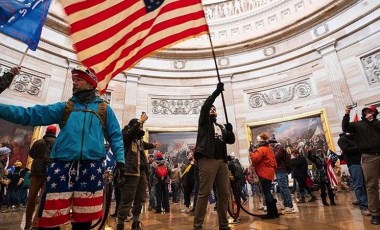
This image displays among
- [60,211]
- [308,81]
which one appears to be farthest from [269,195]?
[308,81]

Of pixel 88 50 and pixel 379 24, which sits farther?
pixel 379 24

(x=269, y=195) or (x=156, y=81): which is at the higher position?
(x=156, y=81)

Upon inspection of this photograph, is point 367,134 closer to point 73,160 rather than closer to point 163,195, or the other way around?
point 73,160

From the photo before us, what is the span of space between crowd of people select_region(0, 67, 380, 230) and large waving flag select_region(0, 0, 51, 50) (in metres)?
1.17

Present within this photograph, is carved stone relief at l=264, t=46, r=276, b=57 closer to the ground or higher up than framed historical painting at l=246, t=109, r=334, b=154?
higher up

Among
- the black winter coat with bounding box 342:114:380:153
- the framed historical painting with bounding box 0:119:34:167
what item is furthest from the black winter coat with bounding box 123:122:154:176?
the framed historical painting with bounding box 0:119:34:167

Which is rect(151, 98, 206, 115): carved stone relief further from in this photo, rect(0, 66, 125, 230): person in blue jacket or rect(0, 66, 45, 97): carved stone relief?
rect(0, 66, 125, 230): person in blue jacket

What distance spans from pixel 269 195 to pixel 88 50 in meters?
3.90

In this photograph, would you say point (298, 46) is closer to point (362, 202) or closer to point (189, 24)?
point (362, 202)

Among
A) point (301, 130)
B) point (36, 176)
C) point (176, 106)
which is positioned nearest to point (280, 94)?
point (301, 130)

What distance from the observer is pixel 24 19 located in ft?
10.4

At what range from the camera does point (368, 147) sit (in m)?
3.58

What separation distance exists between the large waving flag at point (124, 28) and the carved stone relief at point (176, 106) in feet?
37.7

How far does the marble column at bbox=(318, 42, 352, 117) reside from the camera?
11688 mm
